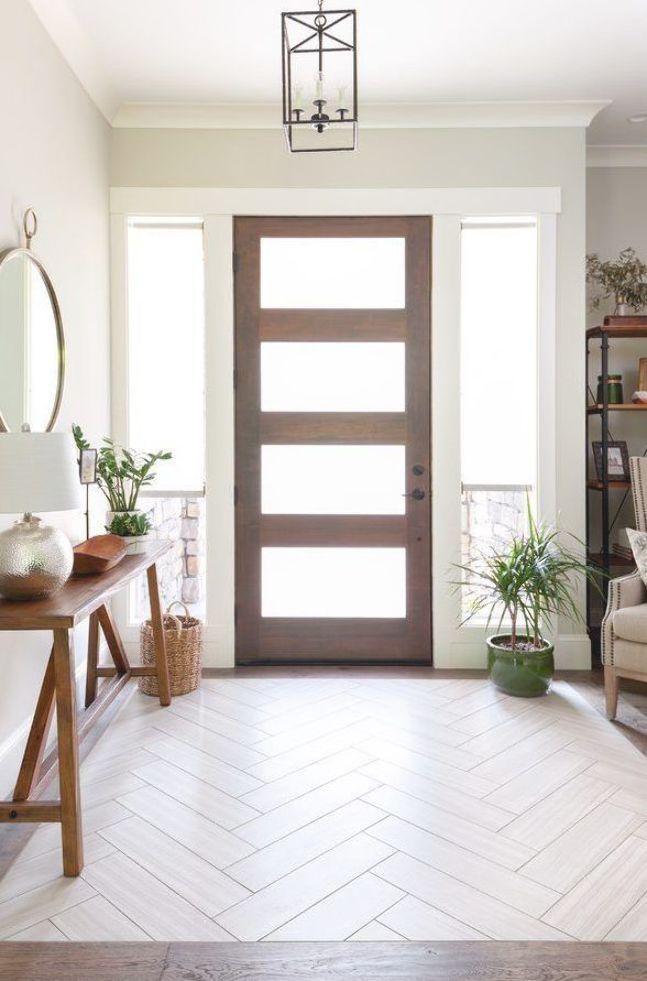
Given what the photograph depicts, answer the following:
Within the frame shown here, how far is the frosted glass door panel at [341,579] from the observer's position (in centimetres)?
391

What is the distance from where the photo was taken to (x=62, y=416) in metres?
3.08

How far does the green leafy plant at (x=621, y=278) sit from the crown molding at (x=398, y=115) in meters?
0.73

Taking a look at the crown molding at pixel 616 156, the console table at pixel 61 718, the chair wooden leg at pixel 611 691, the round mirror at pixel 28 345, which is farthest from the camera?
the crown molding at pixel 616 156

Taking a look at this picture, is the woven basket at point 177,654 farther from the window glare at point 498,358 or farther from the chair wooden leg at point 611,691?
the chair wooden leg at point 611,691

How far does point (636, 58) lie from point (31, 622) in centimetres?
341

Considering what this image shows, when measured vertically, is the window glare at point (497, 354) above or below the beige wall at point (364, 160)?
below

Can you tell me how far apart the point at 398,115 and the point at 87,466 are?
2.33 metres

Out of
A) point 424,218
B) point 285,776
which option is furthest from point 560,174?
point 285,776

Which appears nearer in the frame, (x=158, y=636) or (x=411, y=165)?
(x=158, y=636)

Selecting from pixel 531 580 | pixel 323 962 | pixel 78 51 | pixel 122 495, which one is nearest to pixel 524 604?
pixel 531 580

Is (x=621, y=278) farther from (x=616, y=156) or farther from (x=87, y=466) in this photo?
(x=87, y=466)

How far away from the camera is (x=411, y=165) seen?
3.79 metres

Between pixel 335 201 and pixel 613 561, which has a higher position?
pixel 335 201

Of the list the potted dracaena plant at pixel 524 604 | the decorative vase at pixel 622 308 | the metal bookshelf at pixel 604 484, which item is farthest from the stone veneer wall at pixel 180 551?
the decorative vase at pixel 622 308
